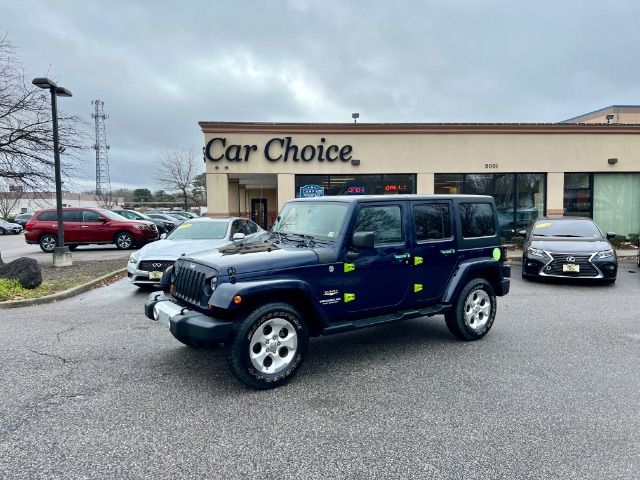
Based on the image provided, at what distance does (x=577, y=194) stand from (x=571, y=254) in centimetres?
1058

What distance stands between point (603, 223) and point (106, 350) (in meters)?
19.4

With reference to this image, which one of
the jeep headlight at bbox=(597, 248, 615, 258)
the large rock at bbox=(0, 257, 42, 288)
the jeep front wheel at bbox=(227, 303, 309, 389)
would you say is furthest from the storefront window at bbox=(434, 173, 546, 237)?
the jeep front wheel at bbox=(227, 303, 309, 389)

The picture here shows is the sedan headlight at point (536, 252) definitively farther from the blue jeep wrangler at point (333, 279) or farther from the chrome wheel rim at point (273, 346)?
the chrome wheel rim at point (273, 346)

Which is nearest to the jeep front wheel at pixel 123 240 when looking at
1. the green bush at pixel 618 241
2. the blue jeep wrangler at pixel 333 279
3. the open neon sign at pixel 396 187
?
the open neon sign at pixel 396 187

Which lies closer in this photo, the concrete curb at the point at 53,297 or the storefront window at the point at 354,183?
the concrete curb at the point at 53,297

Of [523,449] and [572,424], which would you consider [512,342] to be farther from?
[523,449]

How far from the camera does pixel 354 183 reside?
1739cm

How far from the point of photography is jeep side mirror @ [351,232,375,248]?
4.42 m

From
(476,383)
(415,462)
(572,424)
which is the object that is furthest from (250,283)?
(572,424)

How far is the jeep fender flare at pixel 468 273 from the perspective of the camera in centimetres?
545

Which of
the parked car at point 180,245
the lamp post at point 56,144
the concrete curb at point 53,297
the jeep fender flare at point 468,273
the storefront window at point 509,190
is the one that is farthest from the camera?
the storefront window at point 509,190

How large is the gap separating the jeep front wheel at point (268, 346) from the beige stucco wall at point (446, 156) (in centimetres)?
1313

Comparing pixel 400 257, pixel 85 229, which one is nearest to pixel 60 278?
pixel 85 229

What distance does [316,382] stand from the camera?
171 inches
